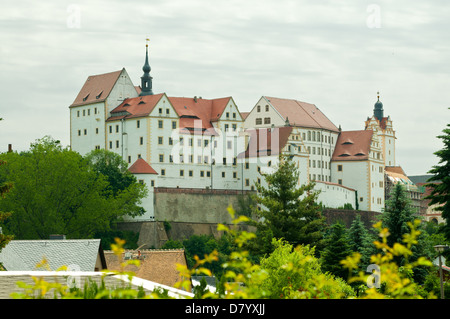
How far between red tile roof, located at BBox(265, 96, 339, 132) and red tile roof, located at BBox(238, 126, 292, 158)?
400cm

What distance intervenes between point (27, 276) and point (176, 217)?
84.4 metres

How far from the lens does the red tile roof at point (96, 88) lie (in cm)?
10938

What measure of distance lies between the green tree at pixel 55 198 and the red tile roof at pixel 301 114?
30.5 m

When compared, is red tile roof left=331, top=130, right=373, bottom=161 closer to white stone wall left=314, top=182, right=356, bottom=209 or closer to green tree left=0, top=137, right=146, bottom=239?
white stone wall left=314, top=182, right=356, bottom=209

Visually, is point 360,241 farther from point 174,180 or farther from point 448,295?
point 174,180

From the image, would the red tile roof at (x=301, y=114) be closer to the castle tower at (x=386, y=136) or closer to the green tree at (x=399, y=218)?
the castle tower at (x=386, y=136)

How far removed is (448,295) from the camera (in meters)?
31.9

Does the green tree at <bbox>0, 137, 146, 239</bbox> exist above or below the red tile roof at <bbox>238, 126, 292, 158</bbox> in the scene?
below

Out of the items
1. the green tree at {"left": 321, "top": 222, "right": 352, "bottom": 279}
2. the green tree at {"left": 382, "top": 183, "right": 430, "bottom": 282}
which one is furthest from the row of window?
the green tree at {"left": 382, "top": 183, "right": 430, "bottom": 282}

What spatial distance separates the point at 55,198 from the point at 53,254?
5313 centimetres

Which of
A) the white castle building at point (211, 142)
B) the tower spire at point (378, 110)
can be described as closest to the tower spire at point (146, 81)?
the white castle building at point (211, 142)

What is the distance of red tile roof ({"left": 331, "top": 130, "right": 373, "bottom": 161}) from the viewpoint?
119 m
